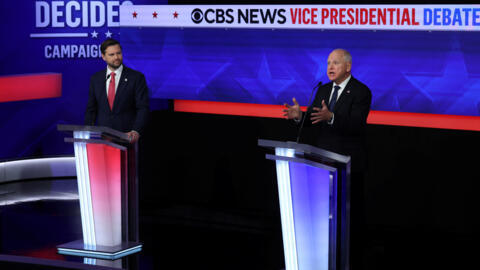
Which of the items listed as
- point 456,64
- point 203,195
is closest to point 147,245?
point 203,195

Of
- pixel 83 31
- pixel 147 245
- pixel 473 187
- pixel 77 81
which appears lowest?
pixel 147 245

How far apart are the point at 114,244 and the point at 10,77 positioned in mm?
2836

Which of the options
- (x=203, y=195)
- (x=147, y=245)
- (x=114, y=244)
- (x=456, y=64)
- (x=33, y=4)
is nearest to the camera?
(x=114, y=244)

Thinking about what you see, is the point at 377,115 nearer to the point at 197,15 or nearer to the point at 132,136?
the point at 197,15

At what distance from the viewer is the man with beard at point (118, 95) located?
200 inches

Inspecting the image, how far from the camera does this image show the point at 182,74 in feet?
22.1

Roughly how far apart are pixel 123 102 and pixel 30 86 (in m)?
2.43

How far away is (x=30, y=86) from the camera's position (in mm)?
7184

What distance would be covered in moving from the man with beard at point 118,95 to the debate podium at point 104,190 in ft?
1.14

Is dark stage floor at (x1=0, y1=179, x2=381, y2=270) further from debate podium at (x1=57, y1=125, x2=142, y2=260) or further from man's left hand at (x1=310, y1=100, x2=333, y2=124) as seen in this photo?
man's left hand at (x1=310, y1=100, x2=333, y2=124)

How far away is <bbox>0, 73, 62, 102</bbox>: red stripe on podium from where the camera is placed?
276 inches

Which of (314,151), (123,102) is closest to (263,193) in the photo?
(123,102)

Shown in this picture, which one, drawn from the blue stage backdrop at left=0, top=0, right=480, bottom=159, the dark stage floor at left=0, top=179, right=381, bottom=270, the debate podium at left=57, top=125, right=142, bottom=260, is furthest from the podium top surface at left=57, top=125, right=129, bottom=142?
the blue stage backdrop at left=0, top=0, right=480, bottom=159

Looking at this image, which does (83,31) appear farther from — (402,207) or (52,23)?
(402,207)
